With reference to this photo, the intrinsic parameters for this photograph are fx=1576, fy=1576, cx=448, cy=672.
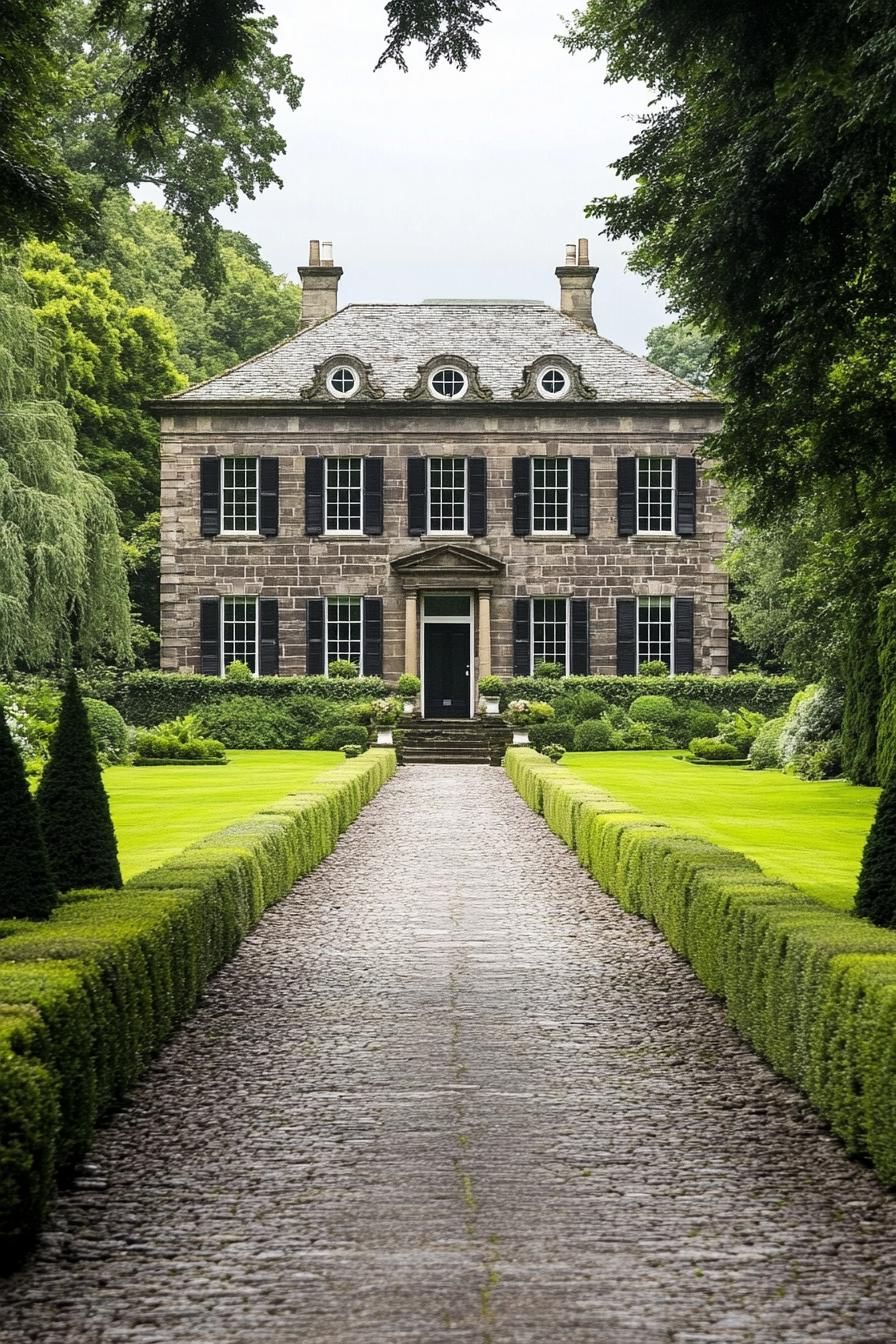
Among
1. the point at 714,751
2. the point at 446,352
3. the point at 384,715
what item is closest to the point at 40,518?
the point at 384,715

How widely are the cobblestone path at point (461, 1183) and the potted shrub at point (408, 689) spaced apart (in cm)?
2259

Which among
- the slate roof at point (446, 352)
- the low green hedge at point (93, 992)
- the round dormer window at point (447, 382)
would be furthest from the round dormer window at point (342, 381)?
the low green hedge at point (93, 992)

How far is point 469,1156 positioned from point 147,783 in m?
18.2

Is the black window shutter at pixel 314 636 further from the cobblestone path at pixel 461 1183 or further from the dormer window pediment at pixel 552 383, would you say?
the cobblestone path at pixel 461 1183

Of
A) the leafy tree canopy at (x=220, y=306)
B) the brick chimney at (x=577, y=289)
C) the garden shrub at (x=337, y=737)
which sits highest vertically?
the leafy tree canopy at (x=220, y=306)

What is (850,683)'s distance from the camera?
22969mm

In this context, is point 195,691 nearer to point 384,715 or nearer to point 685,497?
point 384,715

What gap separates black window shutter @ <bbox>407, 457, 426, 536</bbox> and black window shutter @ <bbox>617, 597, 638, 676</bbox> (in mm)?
4853

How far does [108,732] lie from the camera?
28547 mm

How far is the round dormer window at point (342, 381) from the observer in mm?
35031

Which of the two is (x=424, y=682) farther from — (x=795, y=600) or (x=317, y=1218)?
(x=317, y=1218)

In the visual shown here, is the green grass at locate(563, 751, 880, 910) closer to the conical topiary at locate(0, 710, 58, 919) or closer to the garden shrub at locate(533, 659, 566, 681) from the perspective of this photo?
the conical topiary at locate(0, 710, 58, 919)

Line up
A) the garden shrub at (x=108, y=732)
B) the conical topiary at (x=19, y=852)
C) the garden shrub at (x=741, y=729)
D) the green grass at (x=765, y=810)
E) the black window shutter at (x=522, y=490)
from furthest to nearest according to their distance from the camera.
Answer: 1. the black window shutter at (x=522, y=490)
2. the garden shrub at (x=741, y=729)
3. the garden shrub at (x=108, y=732)
4. the green grass at (x=765, y=810)
5. the conical topiary at (x=19, y=852)

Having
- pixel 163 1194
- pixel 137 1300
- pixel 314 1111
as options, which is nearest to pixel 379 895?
pixel 314 1111
